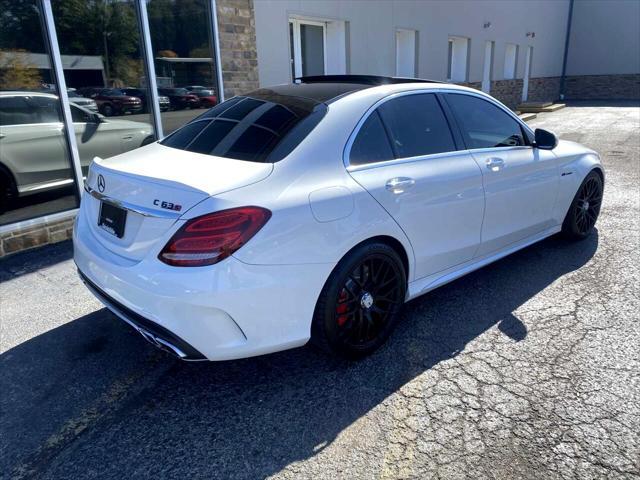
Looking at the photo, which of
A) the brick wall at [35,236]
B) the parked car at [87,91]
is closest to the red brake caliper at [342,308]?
the brick wall at [35,236]

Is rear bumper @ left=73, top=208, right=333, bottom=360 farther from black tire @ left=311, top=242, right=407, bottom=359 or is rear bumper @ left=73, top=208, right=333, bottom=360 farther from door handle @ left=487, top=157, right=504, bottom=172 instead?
door handle @ left=487, top=157, right=504, bottom=172

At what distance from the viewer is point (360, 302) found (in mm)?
2814

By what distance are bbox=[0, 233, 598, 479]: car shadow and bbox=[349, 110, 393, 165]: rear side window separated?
1217 millimetres

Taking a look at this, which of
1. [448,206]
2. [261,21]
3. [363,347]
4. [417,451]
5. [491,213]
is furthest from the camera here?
[261,21]

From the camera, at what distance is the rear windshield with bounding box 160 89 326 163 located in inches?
105

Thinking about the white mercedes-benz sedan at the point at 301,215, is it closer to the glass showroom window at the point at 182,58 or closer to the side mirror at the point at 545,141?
the side mirror at the point at 545,141

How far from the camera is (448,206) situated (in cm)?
321

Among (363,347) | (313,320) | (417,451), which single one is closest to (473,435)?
(417,451)

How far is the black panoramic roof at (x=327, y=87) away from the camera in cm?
307

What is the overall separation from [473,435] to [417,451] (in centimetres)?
31

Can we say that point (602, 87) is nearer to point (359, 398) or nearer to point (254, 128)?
point (254, 128)

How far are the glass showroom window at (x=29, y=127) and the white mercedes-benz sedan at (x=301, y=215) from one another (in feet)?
8.89

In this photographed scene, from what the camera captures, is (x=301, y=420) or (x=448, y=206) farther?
(x=448, y=206)

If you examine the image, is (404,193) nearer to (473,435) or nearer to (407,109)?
(407,109)
